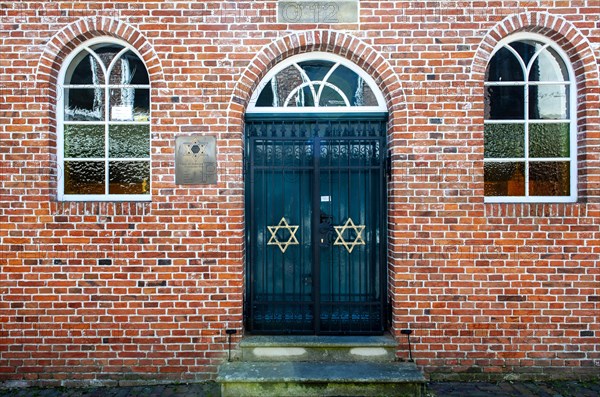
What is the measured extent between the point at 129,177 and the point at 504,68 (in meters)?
4.30

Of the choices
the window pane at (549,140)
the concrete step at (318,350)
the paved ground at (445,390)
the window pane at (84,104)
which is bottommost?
the paved ground at (445,390)

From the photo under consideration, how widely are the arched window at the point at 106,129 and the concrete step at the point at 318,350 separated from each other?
2054 mm

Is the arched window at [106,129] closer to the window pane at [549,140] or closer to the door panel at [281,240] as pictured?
the door panel at [281,240]

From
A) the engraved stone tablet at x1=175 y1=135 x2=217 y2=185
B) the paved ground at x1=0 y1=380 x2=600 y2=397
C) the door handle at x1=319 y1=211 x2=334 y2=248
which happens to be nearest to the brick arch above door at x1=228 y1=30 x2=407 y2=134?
the engraved stone tablet at x1=175 y1=135 x2=217 y2=185

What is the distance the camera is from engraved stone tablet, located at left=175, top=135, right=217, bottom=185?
15.1 feet

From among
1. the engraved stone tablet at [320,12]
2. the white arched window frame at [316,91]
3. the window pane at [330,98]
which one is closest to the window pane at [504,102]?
the white arched window frame at [316,91]

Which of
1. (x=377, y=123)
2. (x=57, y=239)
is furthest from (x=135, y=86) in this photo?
(x=377, y=123)

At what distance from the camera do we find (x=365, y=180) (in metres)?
4.91

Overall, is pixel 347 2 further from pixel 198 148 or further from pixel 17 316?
pixel 17 316

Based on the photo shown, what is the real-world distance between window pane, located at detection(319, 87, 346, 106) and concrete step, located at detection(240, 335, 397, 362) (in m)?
2.61

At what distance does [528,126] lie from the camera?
4.83 meters

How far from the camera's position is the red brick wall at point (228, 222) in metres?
4.60

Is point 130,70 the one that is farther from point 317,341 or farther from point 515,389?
point 515,389

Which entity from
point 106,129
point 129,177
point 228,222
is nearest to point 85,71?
point 106,129
